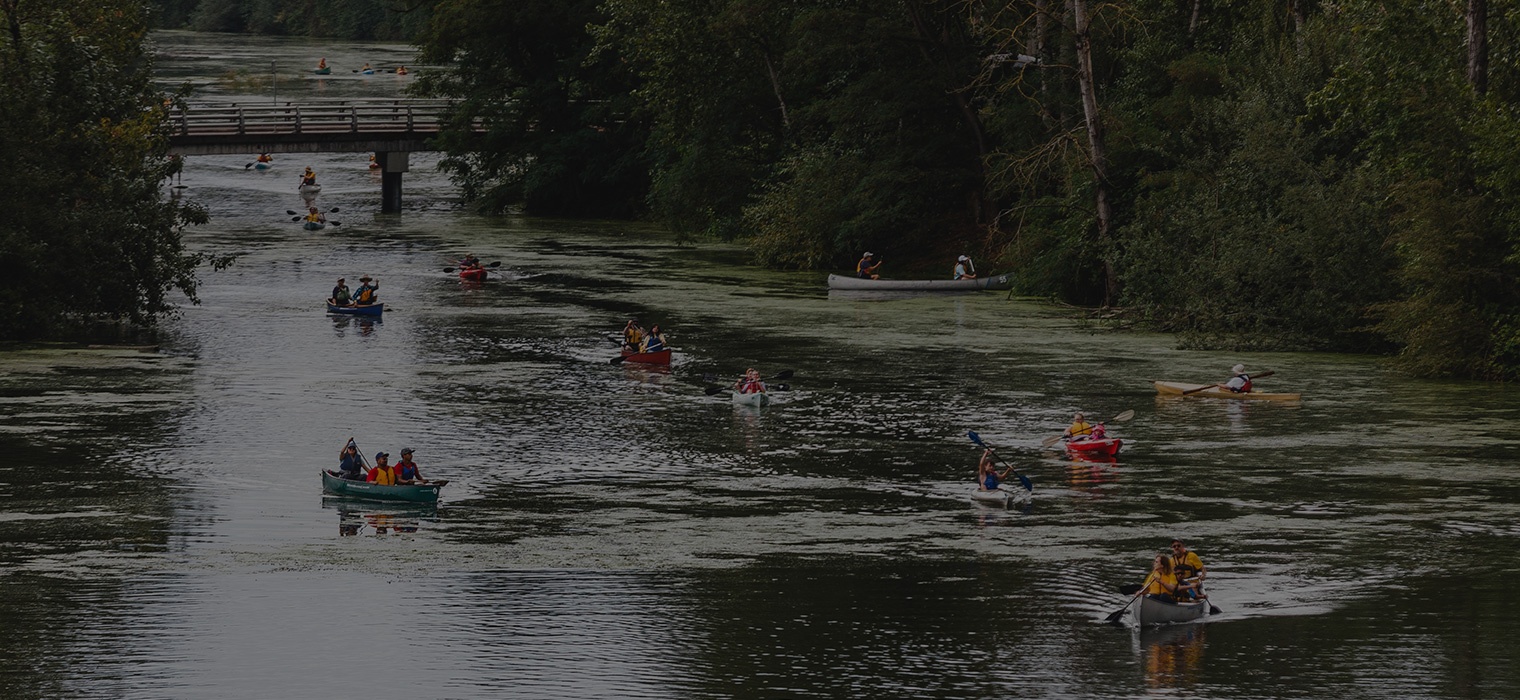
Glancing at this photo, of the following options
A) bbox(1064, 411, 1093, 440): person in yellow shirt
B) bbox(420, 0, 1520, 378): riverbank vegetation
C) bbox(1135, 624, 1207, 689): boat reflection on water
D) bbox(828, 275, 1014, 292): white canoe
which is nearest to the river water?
bbox(1135, 624, 1207, 689): boat reflection on water

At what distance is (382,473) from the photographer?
32688 millimetres

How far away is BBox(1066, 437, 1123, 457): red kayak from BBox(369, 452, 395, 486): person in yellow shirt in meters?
12.8

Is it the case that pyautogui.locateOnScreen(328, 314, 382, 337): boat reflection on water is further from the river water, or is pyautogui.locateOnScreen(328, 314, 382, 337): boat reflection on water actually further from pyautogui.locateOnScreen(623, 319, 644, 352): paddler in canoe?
pyautogui.locateOnScreen(623, 319, 644, 352): paddler in canoe

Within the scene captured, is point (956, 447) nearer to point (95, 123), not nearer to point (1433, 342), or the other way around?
point (1433, 342)

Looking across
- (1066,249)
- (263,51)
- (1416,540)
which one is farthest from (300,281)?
(263,51)

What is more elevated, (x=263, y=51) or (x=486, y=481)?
(x=263, y=51)

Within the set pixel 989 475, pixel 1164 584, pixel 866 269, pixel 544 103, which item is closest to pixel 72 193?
pixel 866 269

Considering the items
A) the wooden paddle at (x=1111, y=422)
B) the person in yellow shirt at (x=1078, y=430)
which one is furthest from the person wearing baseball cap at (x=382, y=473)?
the person in yellow shirt at (x=1078, y=430)

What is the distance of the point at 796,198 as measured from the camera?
225 ft

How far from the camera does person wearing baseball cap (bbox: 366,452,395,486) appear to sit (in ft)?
107

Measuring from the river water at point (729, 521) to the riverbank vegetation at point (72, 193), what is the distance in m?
1.93

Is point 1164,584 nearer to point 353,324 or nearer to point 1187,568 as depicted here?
point 1187,568

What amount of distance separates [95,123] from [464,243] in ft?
85.5

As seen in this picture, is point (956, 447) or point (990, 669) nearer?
point (990, 669)
